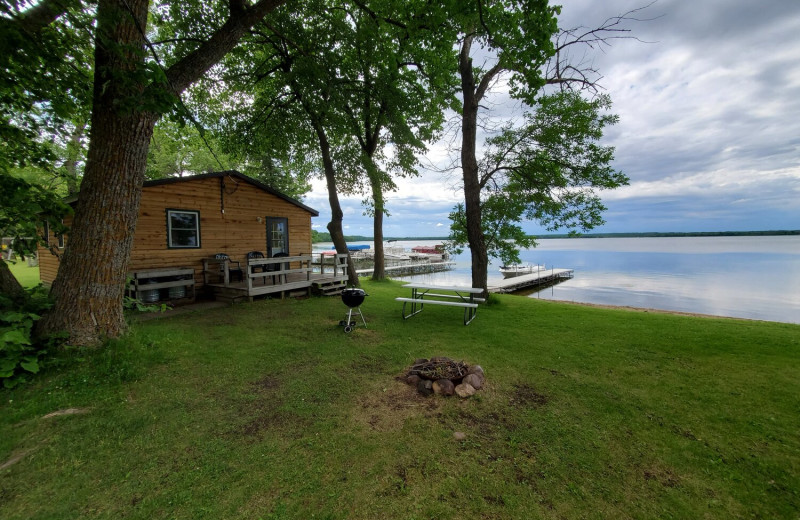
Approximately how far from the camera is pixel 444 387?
361 centimetres

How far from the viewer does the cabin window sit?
28.4ft

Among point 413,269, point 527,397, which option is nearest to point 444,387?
point 527,397

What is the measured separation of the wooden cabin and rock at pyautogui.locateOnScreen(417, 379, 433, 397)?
243 inches

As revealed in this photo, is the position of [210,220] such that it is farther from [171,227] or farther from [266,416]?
[266,416]

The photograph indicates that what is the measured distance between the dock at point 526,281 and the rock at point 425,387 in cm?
1525

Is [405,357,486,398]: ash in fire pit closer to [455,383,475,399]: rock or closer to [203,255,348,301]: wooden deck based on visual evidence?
[455,383,475,399]: rock

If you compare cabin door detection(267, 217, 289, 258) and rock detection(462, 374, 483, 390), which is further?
cabin door detection(267, 217, 289, 258)

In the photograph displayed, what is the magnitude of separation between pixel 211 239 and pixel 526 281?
20.3 meters

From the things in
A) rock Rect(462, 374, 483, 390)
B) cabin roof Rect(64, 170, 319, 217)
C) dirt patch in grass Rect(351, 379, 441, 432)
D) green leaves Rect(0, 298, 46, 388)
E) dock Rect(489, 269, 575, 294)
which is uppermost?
cabin roof Rect(64, 170, 319, 217)

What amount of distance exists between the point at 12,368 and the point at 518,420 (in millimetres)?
5478

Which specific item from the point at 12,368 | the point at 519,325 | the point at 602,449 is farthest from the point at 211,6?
the point at 602,449

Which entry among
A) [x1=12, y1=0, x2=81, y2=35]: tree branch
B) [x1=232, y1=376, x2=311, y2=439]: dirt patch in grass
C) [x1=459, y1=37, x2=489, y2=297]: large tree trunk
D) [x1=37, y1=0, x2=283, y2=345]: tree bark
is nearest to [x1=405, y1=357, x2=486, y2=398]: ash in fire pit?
[x1=232, y1=376, x2=311, y2=439]: dirt patch in grass

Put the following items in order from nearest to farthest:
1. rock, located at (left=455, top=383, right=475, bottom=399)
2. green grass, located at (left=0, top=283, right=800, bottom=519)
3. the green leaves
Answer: green grass, located at (left=0, top=283, right=800, bottom=519) < the green leaves < rock, located at (left=455, top=383, right=475, bottom=399)

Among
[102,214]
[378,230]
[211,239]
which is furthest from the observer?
[378,230]
